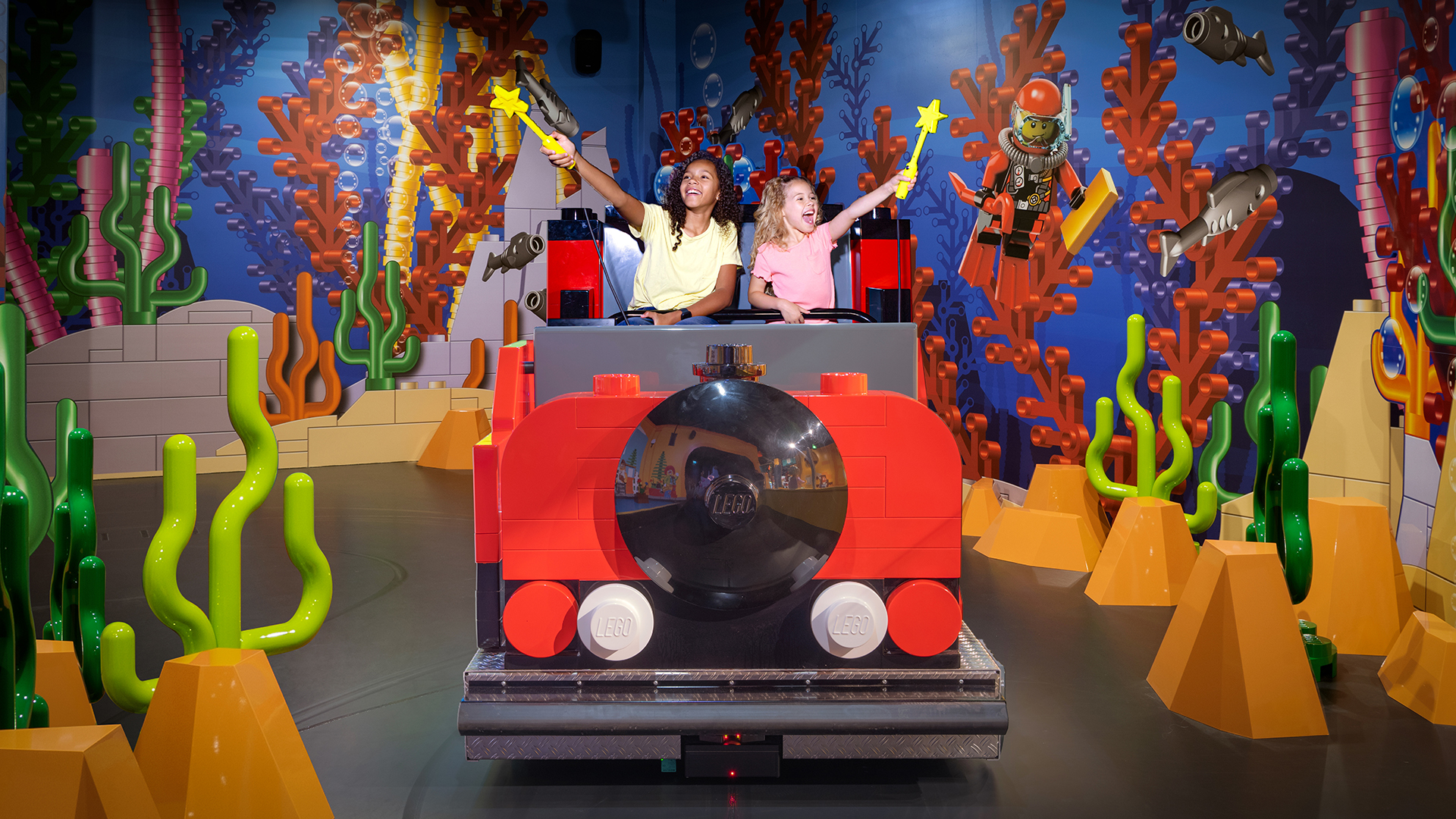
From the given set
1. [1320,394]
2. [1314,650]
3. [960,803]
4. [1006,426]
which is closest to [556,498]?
[960,803]

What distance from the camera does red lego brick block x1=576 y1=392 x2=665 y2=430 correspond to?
2.05 m

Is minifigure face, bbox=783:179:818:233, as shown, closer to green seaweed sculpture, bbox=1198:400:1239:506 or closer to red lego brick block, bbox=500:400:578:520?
green seaweed sculpture, bbox=1198:400:1239:506

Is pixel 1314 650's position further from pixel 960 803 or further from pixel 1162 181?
pixel 1162 181

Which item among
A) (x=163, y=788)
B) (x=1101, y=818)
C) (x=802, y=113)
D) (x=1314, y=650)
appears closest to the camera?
(x=163, y=788)

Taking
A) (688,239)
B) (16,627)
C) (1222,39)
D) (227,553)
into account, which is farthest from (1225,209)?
(16,627)

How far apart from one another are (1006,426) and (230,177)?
5074 millimetres

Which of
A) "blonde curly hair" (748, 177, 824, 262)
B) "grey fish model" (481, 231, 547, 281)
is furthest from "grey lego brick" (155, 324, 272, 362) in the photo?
"blonde curly hair" (748, 177, 824, 262)

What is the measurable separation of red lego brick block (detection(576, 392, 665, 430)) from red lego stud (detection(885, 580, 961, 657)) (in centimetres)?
64

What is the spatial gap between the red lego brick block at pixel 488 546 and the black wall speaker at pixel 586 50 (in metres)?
6.18

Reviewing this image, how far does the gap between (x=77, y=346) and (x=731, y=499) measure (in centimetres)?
573

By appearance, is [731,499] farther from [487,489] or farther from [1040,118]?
[1040,118]

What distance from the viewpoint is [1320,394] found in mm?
3480

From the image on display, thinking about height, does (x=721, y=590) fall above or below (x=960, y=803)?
above

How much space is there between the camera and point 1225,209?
3.80m
